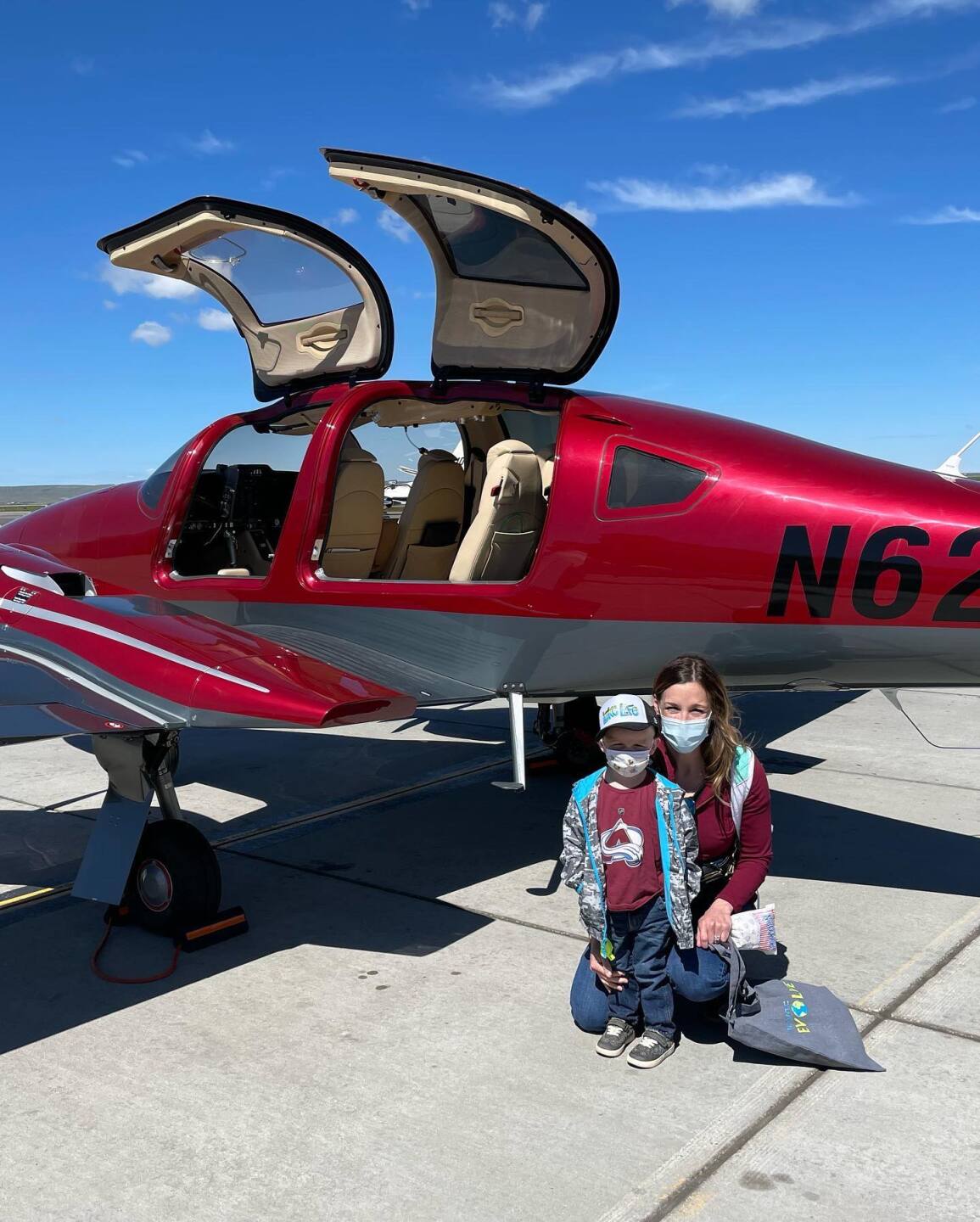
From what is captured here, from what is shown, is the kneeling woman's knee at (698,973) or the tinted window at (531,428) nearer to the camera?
the kneeling woman's knee at (698,973)

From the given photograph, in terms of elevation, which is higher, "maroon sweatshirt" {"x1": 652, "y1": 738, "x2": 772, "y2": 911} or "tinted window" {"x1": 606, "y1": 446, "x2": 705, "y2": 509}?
"tinted window" {"x1": 606, "y1": 446, "x2": 705, "y2": 509}

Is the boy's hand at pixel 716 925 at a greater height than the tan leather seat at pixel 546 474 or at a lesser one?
lesser

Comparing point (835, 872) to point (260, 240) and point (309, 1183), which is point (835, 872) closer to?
point (309, 1183)

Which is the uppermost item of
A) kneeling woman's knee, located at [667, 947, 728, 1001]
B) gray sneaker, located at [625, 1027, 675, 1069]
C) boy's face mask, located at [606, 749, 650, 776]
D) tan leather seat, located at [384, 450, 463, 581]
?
tan leather seat, located at [384, 450, 463, 581]

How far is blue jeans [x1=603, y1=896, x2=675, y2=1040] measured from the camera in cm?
361

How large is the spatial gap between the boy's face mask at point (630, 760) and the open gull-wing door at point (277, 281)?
143 inches

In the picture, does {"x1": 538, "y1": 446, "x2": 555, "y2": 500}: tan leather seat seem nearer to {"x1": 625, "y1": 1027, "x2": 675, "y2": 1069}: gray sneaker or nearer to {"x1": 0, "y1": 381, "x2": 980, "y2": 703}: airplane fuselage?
{"x1": 0, "y1": 381, "x2": 980, "y2": 703}: airplane fuselage

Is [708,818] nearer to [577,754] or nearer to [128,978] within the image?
[128,978]

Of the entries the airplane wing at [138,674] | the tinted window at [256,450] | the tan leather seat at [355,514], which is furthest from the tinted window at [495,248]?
the airplane wing at [138,674]

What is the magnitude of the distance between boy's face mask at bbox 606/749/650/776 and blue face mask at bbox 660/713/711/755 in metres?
0.20

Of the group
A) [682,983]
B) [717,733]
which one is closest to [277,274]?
[717,733]

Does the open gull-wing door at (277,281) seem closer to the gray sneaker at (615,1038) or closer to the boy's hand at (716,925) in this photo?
the boy's hand at (716,925)

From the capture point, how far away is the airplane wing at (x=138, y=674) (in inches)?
169

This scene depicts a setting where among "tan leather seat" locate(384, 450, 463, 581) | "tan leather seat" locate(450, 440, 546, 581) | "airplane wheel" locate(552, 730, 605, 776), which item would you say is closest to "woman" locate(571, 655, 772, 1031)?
"tan leather seat" locate(450, 440, 546, 581)
